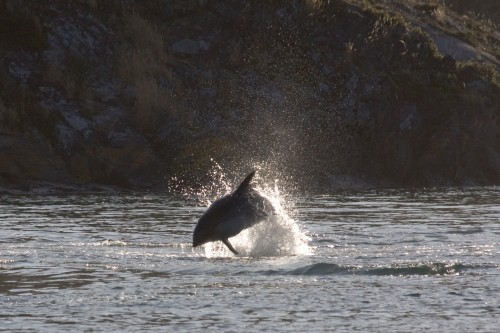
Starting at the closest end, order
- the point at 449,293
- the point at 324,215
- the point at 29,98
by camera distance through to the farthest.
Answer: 1. the point at 449,293
2. the point at 324,215
3. the point at 29,98

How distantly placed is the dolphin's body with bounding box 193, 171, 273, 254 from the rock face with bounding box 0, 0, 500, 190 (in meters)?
12.9

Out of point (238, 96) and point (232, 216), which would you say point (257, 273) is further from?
point (238, 96)

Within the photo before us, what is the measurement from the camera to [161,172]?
3036 centimetres

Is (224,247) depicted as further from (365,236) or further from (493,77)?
(493,77)

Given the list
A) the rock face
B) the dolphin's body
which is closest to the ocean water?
the dolphin's body

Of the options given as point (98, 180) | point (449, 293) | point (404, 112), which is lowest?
point (449, 293)

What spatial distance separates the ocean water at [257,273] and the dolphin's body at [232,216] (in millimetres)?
326

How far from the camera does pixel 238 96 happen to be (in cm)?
3406

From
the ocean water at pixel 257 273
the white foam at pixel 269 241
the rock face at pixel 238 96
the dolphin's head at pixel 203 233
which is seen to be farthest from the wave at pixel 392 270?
the rock face at pixel 238 96

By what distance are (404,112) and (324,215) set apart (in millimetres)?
12338

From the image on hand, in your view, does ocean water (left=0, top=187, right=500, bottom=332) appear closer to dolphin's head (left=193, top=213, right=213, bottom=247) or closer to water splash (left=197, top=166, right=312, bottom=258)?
water splash (left=197, top=166, right=312, bottom=258)

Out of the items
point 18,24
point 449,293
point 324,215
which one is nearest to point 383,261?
point 449,293

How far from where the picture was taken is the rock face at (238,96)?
3073cm

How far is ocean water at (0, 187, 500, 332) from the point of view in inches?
414
